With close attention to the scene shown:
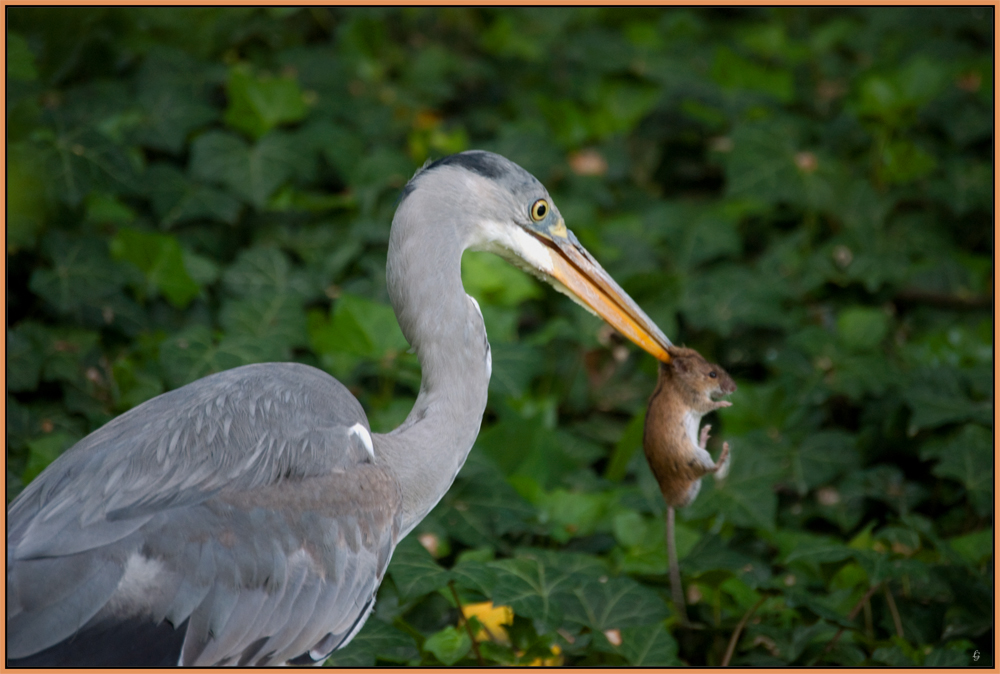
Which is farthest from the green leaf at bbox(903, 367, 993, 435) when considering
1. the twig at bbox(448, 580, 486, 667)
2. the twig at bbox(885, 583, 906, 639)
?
the twig at bbox(448, 580, 486, 667)

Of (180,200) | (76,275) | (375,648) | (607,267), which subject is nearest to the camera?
(375,648)

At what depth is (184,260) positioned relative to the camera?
455cm

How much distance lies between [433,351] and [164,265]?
2081mm

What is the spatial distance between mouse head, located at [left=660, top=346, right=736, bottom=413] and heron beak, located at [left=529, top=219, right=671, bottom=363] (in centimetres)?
14

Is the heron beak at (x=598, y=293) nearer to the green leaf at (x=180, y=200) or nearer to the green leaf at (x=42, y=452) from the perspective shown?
the green leaf at (x=42, y=452)

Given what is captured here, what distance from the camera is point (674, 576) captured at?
3.17 m

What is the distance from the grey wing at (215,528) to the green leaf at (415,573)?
25 centimetres

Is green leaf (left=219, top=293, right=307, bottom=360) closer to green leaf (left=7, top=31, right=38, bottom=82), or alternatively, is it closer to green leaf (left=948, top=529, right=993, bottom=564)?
green leaf (left=7, top=31, right=38, bottom=82)

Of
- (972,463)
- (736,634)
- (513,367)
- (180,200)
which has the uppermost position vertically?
(180,200)

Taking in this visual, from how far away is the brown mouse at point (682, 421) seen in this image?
2.86 metres

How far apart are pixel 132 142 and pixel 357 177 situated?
3.66 ft

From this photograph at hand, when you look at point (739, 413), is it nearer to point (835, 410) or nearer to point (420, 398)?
point (835, 410)

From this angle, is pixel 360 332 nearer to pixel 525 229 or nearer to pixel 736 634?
pixel 525 229

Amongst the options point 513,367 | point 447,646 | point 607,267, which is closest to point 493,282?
point 513,367
